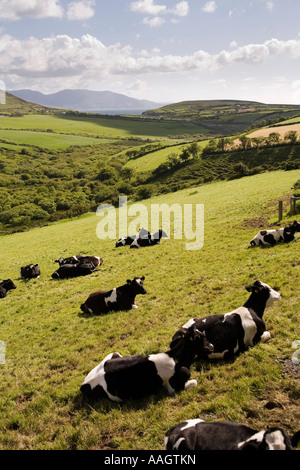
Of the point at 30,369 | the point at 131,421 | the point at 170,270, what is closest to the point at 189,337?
the point at 131,421

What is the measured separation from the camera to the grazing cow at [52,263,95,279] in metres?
16.8

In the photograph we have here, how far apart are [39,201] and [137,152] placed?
7647 cm

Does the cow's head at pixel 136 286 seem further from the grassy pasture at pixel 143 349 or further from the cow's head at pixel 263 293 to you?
the cow's head at pixel 263 293

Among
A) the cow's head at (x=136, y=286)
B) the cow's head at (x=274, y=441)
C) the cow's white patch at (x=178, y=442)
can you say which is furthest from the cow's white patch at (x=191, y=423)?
the cow's head at (x=136, y=286)

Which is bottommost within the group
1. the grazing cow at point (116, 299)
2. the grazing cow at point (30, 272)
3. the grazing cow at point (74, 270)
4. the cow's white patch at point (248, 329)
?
the grazing cow at point (30, 272)

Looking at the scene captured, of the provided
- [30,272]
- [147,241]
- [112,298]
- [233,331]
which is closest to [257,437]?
[233,331]

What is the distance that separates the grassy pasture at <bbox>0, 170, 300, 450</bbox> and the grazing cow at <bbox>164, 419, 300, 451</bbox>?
472mm

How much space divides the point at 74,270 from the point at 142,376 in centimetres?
1160

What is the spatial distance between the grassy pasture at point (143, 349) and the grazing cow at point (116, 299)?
1.48 feet

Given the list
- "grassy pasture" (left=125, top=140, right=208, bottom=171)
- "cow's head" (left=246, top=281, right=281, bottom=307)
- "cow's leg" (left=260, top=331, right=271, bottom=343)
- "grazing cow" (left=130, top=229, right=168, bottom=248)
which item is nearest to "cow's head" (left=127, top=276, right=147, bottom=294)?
"cow's head" (left=246, top=281, right=281, bottom=307)

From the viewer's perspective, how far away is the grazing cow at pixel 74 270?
1683 centimetres

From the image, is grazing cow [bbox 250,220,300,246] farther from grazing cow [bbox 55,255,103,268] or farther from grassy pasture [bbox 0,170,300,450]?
grazing cow [bbox 55,255,103,268]

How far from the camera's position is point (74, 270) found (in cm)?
1691

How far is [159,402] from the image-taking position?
596 cm
